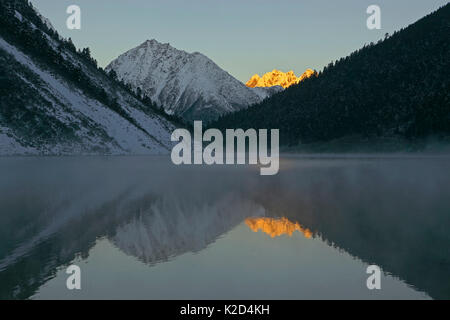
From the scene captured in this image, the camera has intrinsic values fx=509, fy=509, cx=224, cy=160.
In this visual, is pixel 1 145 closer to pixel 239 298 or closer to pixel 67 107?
pixel 67 107

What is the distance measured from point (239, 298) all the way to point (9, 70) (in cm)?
17179

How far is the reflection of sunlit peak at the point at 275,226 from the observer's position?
86.7ft

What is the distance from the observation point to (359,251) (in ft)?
71.2

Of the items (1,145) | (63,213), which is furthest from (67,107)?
(63,213)

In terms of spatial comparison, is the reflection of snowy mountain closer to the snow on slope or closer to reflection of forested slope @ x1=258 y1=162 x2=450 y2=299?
reflection of forested slope @ x1=258 y1=162 x2=450 y2=299

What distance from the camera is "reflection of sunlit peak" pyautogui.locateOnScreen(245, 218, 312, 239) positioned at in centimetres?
2644

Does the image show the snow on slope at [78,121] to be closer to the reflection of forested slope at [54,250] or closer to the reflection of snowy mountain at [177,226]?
the reflection of snowy mountain at [177,226]

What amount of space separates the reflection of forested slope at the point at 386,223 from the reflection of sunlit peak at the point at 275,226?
652 millimetres

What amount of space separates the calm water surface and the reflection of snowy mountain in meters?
0.07

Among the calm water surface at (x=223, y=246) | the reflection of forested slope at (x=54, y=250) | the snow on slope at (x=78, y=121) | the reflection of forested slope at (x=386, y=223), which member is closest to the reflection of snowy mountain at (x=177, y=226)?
the calm water surface at (x=223, y=246)

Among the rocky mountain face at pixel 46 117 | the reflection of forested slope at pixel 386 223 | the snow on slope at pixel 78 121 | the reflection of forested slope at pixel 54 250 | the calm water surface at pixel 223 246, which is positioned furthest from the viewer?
the snow on slope at pixel 78 121

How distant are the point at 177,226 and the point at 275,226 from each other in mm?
5486

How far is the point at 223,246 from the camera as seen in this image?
23.6 metres

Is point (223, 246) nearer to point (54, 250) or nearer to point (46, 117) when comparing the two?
point (54, 250)
